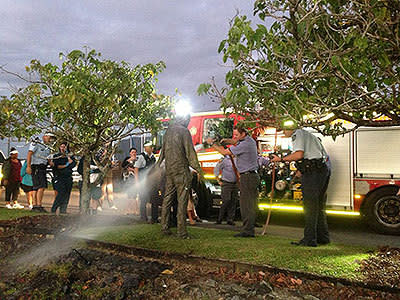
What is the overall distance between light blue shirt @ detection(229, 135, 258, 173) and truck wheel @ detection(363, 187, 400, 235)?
3218 mm

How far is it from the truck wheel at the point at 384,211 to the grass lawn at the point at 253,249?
9.79 ft

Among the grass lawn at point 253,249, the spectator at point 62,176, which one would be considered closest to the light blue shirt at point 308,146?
the grass lawn at point 253,249

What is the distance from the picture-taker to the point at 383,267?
4.84 m

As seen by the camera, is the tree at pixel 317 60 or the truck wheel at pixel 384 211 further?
the truck wheel at pixel 384 211

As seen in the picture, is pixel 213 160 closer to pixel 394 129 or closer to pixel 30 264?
pixel 394 129

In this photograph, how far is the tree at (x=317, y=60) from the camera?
12.3 feet

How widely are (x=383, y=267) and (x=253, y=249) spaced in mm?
1661

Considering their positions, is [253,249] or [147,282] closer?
[147,282]

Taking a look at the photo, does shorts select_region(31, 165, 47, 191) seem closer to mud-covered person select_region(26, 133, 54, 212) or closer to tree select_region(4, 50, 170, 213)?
mud-covered person select_region(26, 133, 54, 212)

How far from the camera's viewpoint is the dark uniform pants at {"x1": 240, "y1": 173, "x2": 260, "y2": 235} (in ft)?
23.3

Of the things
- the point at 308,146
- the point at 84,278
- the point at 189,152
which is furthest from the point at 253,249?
the point at 84,278

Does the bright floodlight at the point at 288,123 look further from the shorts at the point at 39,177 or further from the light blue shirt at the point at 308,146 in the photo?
the shorts at the point at 39,177

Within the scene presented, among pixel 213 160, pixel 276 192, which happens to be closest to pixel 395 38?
pixel 276 192

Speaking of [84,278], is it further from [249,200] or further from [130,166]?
[130,166]
